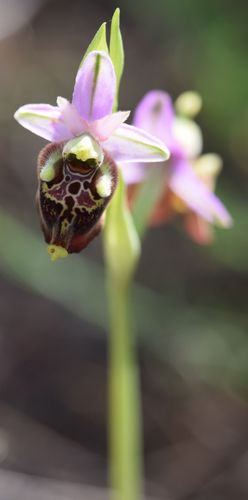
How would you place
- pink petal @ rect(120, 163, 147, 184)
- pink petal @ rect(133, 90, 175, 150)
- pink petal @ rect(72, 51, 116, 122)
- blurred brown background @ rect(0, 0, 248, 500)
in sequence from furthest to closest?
blurred brown background @ rect(0, 0, 248, 500) → pink petal @ rect(120, 163, 147, 184) → pink petal @ rect(133, 90, 175, 150) → pink petal @ rect(72, 51, 116, 122)

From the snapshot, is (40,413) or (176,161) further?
(40,413)

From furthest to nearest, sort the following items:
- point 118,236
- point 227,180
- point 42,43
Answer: point 42,43
point 227,180
point 118,236

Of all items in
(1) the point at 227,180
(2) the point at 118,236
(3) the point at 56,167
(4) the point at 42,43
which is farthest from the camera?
(4) the point at 42,43

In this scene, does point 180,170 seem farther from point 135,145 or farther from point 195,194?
point 135,145

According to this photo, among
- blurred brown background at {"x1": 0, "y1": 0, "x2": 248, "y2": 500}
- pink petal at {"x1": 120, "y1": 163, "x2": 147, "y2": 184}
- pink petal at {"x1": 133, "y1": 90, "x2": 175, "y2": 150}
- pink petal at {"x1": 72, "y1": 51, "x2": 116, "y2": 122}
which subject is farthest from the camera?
blurred brown background at {"x1": 0, "y1": 0, "x2": 248, "y2": 500}

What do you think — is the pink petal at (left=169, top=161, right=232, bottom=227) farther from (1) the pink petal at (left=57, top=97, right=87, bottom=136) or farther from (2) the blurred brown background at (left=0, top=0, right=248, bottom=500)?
(2) the blurred brown background at (left=0, top=0, right=248, bottom=500)

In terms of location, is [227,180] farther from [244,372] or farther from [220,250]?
[244,372]

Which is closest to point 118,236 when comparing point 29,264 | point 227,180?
point 29,264

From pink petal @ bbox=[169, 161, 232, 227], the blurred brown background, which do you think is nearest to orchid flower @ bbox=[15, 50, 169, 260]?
pink petal @ bbox=[169, 161, 232, 227]
